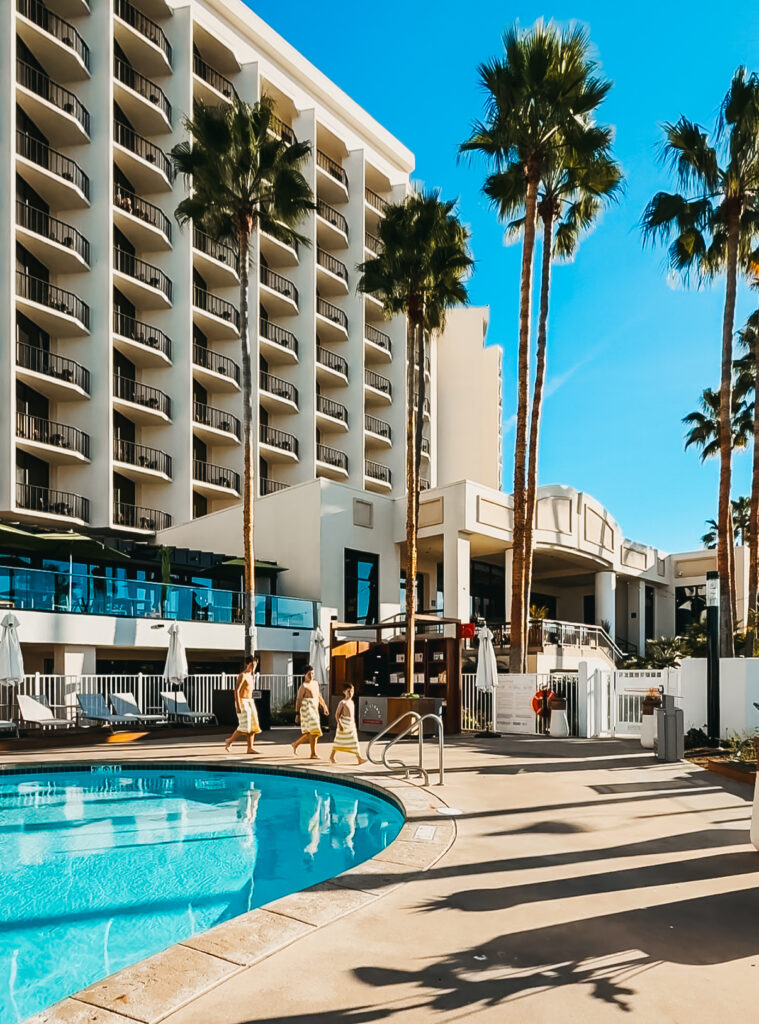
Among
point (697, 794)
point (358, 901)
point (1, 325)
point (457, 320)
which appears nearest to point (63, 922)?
point (358, 901)

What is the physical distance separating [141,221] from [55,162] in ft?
12.7

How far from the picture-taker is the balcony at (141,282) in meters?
34.9

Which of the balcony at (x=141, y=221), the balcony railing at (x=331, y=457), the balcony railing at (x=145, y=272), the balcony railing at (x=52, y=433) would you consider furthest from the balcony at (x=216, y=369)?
the balcony railing at (x=52, y=433)

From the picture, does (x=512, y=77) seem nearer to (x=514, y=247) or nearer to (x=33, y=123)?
(x=514, y=247)

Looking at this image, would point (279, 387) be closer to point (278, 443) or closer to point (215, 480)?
point (278, 443)

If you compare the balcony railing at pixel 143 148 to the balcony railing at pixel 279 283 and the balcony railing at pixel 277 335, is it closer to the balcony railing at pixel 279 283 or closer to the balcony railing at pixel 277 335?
the balcony railing at pixel 279 283

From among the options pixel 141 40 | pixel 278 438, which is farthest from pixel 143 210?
pixel 278 438

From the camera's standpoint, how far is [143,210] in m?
37.1

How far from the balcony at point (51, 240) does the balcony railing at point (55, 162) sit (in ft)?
5.41

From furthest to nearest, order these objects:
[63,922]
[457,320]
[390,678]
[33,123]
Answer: [457,320], [33,123], [390,678], [63,922]

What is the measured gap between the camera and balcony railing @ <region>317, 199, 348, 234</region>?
A: 45.6 meters

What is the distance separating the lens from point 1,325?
30188 millimetres

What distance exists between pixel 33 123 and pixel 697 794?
112ft

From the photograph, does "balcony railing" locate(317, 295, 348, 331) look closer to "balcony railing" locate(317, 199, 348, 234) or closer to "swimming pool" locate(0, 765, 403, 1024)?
"balcony railing" locate(317, 199, 348, 234)
